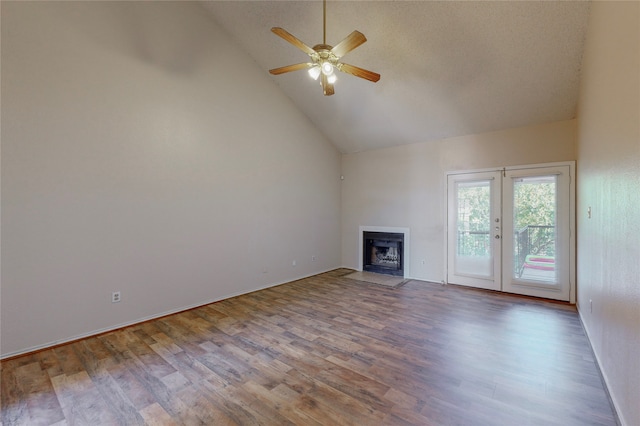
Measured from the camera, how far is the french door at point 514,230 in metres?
4.15

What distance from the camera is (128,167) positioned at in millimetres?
3355

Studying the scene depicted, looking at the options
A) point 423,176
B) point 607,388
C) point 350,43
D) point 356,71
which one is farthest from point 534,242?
point 350,43

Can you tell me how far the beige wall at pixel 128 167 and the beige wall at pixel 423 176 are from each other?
1.97 metres

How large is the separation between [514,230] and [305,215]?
3.63 metres

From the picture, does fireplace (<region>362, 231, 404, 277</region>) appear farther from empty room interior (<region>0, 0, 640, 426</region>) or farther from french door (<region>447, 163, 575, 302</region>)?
french door (<region>447, 163, 575, 302</region>)

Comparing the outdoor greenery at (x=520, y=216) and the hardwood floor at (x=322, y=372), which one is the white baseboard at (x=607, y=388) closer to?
the hardwood floor at (x=322, y=372)

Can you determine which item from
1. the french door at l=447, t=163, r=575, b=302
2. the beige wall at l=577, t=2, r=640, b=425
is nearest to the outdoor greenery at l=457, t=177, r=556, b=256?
the french door at l=447, t=163, r=575, b=302

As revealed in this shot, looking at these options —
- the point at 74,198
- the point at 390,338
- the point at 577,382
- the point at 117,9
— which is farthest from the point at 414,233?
the point at 117,9

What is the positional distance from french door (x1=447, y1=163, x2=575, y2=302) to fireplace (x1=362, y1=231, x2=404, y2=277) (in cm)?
96

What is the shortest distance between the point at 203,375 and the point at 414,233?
4377 millimetres

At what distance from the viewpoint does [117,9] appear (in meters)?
3.24

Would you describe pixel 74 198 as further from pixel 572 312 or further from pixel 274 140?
pixel 572 312

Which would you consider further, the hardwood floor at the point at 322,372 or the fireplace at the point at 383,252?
the fireplace at the point at 383,252

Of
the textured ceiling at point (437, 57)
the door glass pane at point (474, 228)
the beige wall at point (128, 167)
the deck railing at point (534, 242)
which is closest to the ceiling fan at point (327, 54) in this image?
the textured ceiling at point (437, 57)
